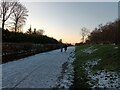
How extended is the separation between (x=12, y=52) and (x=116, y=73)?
24.3 meters

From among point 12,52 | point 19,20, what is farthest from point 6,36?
point 19,20

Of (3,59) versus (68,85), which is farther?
(3,59)

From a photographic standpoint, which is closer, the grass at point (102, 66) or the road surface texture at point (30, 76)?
the road surface texture at point (30, 76)

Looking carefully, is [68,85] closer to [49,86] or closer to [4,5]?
[49,86]

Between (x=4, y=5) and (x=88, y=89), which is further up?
(x=4, y=5)

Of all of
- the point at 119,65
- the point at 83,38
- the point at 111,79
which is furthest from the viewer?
the point at 83,38

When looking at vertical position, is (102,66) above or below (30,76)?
above

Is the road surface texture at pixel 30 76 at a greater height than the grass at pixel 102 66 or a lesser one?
lesser

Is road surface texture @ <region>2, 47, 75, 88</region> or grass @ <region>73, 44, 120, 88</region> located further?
grass @ <region>73, 44, 120, 88</region>

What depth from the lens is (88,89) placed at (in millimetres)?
13461

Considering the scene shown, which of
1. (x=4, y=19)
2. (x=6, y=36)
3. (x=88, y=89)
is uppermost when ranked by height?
(x=4, y=19)

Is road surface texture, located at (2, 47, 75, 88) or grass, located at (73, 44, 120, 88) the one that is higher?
grass, located at (73, 44, 120, 88)

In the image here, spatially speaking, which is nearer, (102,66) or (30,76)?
(30,76)

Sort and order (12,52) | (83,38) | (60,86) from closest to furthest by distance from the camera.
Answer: (60,86) → (12,52) → (83,38)
